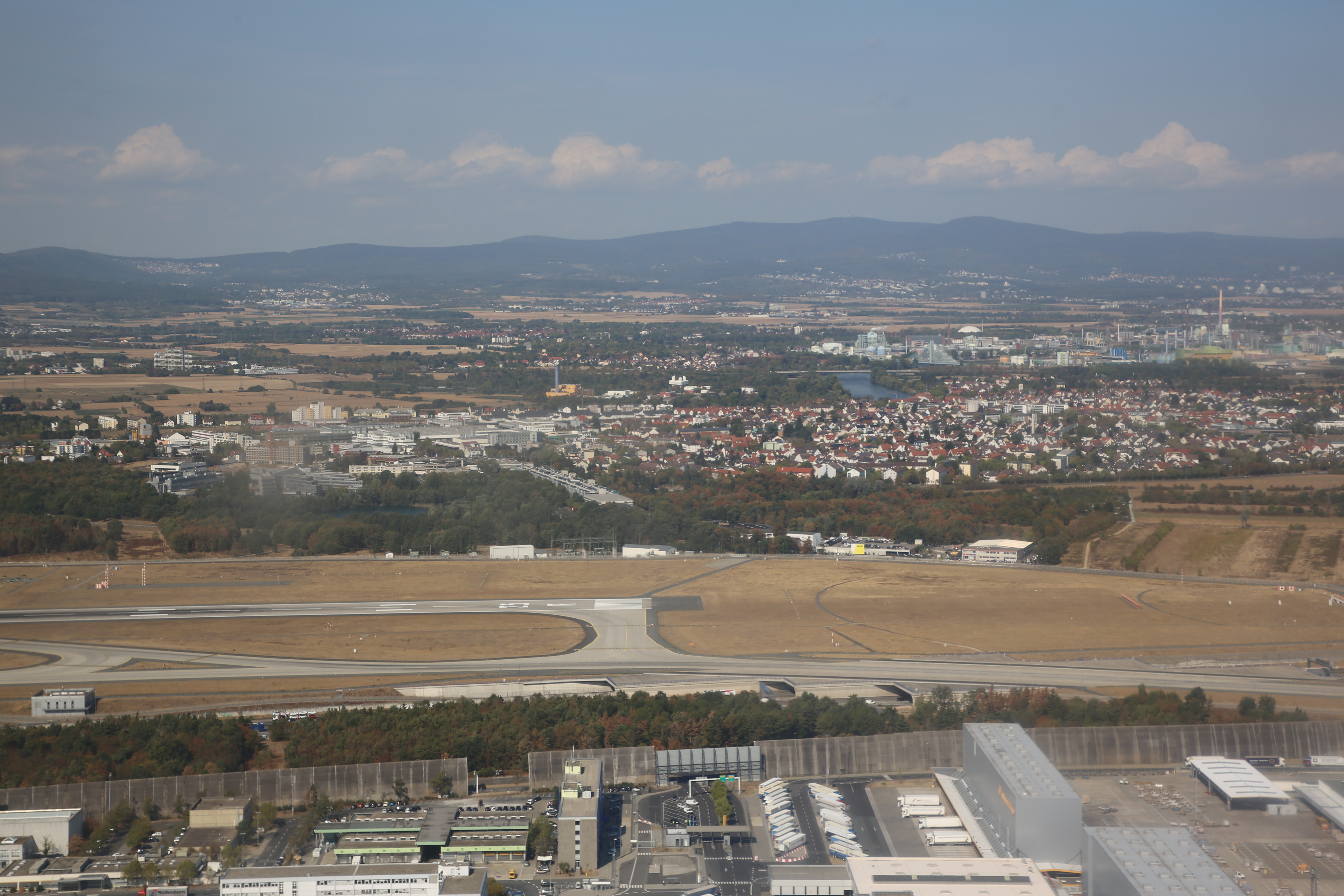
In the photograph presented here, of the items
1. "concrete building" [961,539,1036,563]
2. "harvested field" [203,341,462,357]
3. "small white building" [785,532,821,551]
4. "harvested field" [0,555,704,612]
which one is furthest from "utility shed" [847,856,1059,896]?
"harvested field" [203,341,462,357]

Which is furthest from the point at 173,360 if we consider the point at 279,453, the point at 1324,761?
the point at 1324,761

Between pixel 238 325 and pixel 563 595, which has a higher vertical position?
pixel 238 325

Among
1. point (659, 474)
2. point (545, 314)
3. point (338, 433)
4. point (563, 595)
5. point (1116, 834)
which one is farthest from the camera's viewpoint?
point (545, 314)

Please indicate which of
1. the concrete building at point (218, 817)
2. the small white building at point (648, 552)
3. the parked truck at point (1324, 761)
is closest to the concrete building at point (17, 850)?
the concrete building at point (218, 817)

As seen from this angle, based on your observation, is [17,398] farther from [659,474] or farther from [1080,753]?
[1080,753]

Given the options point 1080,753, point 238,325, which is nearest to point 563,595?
point 1080,753

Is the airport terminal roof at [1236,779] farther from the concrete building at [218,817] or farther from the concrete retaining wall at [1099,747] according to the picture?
the concrete building at [218,817]

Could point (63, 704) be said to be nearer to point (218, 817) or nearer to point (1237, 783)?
point (218, 817)
